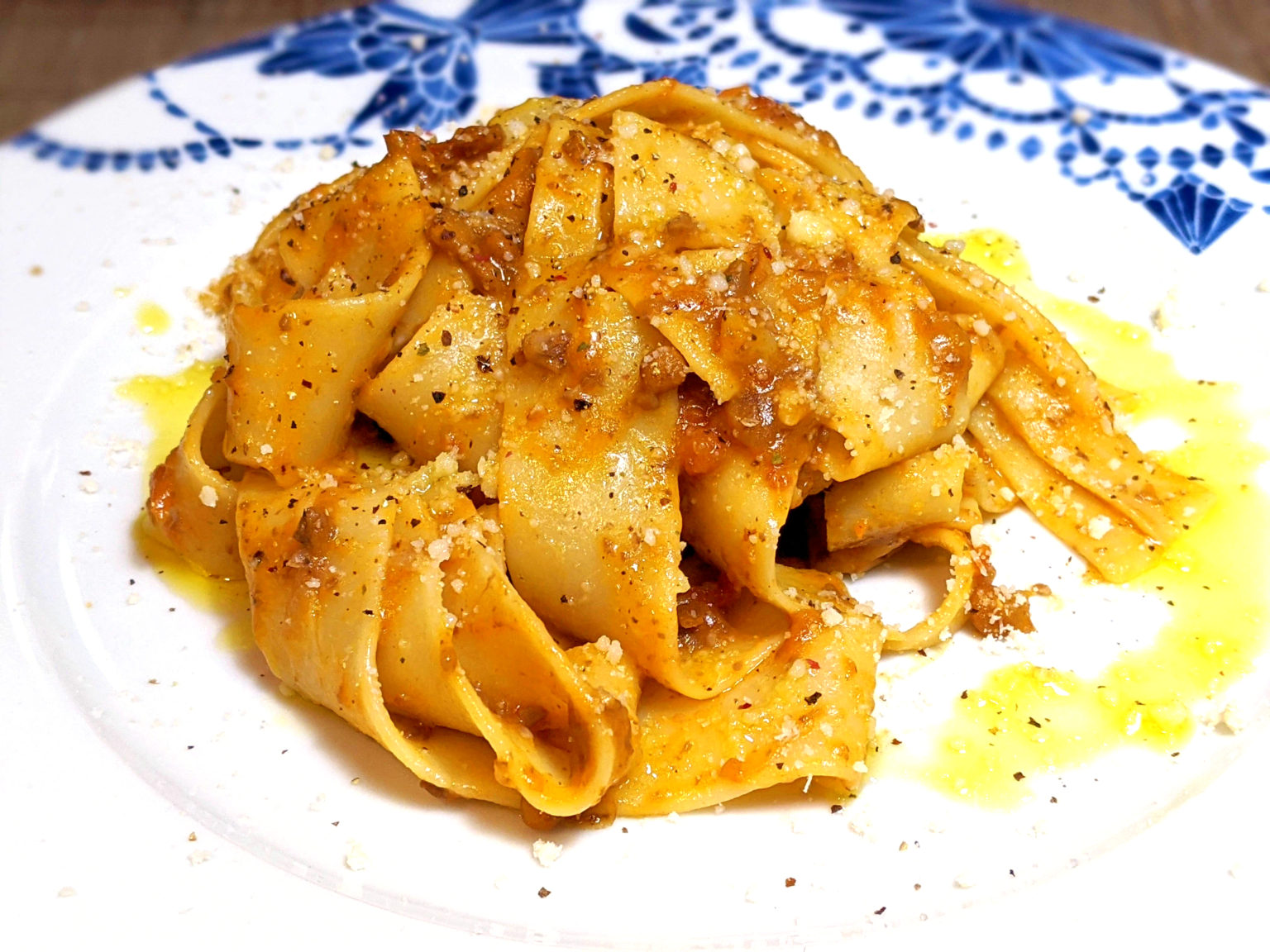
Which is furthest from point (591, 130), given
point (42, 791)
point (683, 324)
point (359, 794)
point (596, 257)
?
point (42, 791)

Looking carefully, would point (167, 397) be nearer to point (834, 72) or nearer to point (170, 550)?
point (170, 550)

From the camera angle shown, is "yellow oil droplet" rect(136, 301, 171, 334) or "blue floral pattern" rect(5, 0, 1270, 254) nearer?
"yellow oil droplet" rect(136, 301, 171, 334)

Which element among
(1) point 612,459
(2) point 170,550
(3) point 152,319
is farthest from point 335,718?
(3) point 152,319

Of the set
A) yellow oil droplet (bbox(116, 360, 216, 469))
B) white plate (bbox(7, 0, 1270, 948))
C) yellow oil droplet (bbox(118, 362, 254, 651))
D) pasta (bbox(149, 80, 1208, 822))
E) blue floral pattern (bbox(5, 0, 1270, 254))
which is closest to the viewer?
white plate (bbox(7, 0, 1270, 948))

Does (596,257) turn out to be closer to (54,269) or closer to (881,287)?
(881,287)

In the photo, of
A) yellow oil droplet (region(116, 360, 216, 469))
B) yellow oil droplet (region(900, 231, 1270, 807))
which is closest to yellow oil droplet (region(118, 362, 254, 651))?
yellow oil droplet (region(116, 360, 216, 469))

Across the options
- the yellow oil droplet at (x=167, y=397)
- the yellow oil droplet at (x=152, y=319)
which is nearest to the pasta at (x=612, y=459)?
the yellow oil droplet at (x=167, y=397)

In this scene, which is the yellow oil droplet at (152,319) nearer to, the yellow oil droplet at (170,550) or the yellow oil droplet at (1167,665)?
the yellow oil droplet at (170,550)

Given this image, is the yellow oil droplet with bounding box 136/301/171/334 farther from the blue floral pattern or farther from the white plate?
the blue floral pattern
